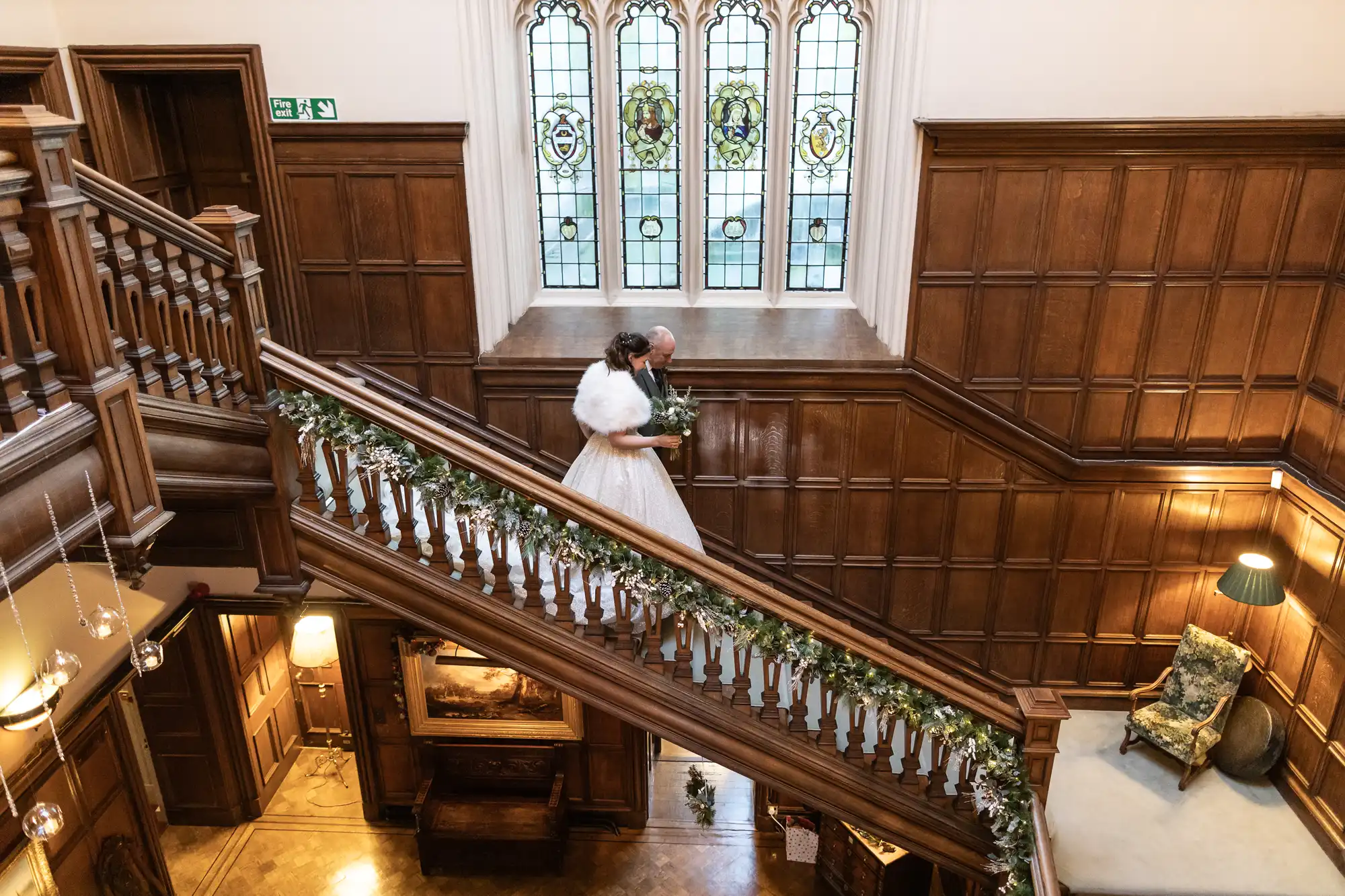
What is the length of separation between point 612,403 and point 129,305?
2.29 meters

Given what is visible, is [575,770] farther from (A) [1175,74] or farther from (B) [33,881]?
(A) [1175,74]

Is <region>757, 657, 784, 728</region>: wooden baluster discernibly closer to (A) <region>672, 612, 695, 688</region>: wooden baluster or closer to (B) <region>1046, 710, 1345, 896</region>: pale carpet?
(A) <region>672, 612, 695, 688</region>: wooden baluster

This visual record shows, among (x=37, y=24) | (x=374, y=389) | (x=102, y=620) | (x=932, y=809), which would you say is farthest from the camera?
(x=374, y=389)

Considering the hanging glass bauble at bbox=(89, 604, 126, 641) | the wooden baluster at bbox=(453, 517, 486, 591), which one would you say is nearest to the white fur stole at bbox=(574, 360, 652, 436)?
the wooden baluster at bbox=(453, 517, 486, 591)

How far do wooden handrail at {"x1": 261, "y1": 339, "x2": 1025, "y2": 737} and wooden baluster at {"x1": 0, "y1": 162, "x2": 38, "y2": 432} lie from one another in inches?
49.2

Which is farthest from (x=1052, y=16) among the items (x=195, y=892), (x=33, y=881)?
(x=195, y=892)

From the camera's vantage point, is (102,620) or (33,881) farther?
(33,881)

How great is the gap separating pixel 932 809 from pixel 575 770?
10.0 feet

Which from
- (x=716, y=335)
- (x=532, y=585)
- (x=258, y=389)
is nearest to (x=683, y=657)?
(x=532, y=585)

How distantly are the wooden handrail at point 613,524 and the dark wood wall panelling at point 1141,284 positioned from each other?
2283mm

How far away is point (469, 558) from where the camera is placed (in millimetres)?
4484

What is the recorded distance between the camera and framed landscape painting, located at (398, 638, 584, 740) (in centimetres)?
693

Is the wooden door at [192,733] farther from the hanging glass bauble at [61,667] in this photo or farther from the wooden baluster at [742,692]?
the wooden baluster at [742,692]

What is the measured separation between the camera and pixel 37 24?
17.9ft
